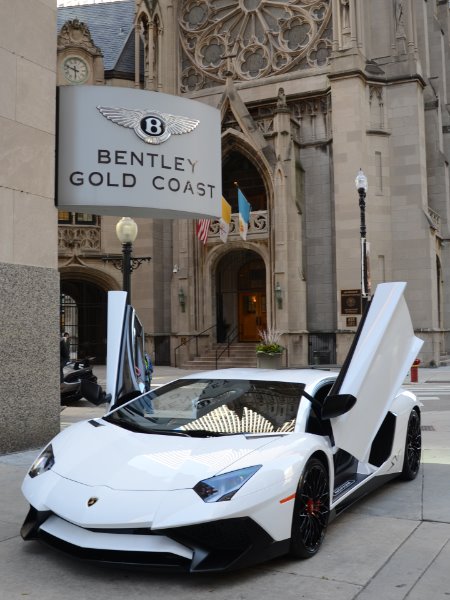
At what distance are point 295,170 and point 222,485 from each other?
24.4 metres

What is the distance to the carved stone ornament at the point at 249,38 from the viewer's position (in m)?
29.3

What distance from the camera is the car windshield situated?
4.92 meters

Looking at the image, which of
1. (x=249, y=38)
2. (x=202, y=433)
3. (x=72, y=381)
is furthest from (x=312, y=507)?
(x=249, y=38)

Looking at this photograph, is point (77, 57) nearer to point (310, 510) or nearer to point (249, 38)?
point (249, 38)

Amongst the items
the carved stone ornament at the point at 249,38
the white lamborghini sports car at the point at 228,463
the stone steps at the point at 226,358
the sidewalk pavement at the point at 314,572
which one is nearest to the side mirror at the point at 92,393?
the white lamborghini sports car at the point at 228,463

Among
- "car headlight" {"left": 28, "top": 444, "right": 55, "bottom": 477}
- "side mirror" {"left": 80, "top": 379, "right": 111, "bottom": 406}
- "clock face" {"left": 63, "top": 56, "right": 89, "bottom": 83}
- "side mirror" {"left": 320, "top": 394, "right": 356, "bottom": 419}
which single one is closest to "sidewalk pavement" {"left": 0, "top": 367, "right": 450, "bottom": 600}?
"car headlight" {"left": 28, "top": 444, "right": 55, "bottom": 477}

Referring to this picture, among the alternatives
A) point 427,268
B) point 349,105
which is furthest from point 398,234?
point 349,105

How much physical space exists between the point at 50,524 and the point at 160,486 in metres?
0.76

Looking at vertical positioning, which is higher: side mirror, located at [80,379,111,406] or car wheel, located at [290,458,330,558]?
side mirror, located at [80,379,111,406]

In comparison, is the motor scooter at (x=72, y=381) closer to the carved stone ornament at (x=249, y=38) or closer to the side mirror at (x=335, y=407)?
the side mirror at (x=335, y=407)

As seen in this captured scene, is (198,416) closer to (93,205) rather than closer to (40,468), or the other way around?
(40,468)

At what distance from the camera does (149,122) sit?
31.0 ft

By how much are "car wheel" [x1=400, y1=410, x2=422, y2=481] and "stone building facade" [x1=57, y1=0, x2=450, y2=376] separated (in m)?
18.9

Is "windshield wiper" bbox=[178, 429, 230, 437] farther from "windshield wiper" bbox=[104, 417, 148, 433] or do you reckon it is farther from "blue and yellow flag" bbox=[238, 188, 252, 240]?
"blue and yellow flag" bbox=[238, 188, 252, 240]
